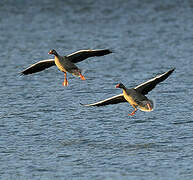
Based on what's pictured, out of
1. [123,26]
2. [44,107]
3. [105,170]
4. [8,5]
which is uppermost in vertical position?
[8,5]

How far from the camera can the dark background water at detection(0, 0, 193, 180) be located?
2355cm

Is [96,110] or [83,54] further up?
[83,54]

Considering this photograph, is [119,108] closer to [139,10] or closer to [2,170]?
[2,170]

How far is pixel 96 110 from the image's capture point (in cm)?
3181

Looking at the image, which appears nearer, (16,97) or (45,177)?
(45,177)

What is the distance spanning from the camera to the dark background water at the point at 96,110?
77.3 ft

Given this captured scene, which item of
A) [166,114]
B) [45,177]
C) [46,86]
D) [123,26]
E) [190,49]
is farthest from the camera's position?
[123,26]

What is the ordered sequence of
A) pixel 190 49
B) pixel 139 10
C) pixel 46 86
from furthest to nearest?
pixel 139 10, pixel 190 49, pixel 46 86

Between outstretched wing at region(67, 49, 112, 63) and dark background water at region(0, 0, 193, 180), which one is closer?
dark background water at region(0, 0, 193, 180)

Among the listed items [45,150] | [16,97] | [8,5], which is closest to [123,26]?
[8,5]

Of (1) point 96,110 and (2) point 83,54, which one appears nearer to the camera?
(2) point 83,54

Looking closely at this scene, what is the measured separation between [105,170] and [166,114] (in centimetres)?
840

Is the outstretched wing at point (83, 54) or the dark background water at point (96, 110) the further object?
the outstretched wing at point (83, 54)

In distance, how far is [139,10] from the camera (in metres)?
80.2
